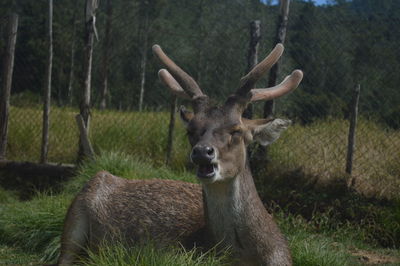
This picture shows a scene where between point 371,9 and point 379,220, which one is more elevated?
point 371,9

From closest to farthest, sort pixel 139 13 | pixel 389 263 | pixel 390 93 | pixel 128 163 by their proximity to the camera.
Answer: pixel 389 263 → pixel 128 163 → pixel 390 93 → pixel 139 13

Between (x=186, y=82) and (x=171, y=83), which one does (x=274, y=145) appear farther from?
(x=186, y=82)

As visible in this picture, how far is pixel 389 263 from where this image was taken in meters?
6.32

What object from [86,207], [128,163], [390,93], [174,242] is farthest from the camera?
[390,93]

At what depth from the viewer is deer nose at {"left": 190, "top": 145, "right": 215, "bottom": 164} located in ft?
13.4

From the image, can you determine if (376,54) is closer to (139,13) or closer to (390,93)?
(390,93)

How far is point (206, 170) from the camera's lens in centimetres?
419

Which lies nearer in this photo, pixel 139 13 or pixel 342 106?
pixel 342 106

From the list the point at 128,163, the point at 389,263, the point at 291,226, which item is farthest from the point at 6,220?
the point at 389,263

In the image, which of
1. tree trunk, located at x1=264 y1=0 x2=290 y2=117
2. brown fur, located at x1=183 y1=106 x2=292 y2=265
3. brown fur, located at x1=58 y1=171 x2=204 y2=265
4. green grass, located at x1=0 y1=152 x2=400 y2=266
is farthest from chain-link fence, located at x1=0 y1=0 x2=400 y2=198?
brown fur, located at x1=183 y1=106 x2=292 y2=265

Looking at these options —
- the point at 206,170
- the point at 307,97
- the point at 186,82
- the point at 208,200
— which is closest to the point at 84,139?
the point at 307,97

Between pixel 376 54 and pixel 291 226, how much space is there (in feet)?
9.24

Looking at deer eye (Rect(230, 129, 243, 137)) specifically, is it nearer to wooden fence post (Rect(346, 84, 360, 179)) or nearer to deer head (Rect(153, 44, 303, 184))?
deer head (Rect(153, 44, 303, 184))

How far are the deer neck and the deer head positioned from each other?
0.43 feet
